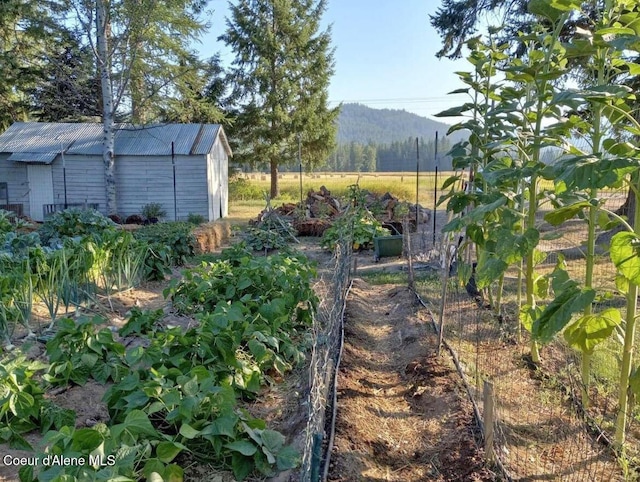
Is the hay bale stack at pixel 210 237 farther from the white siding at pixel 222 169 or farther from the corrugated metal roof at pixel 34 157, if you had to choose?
the corrugated metal roof at pixel 34 157

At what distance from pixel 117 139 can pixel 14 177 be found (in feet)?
12.1

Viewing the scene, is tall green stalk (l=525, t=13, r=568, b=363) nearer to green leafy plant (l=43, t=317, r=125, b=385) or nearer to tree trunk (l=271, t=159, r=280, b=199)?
green leafy plant (l=43, t=317, r=125, b=385)

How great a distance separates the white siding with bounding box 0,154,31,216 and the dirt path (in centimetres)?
1592

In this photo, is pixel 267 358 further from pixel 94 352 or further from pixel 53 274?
pixel 53 274

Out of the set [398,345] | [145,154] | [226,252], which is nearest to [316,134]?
[145,154]

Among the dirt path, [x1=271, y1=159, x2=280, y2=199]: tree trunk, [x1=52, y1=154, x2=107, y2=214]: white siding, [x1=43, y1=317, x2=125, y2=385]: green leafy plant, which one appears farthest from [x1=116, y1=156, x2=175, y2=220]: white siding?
[x1=43, y1=317, x2=125, y2=385]: green leafy plant

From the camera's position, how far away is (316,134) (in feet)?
88.7

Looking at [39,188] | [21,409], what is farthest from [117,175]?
[21,409]

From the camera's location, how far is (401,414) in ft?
11.4

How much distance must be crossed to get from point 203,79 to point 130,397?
18517mm

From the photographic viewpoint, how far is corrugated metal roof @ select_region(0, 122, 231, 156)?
55.2 ft

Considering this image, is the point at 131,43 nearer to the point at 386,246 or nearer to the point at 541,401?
the point at 386,246

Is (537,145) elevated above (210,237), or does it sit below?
above

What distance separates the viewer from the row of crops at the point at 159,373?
2225 millimetres
